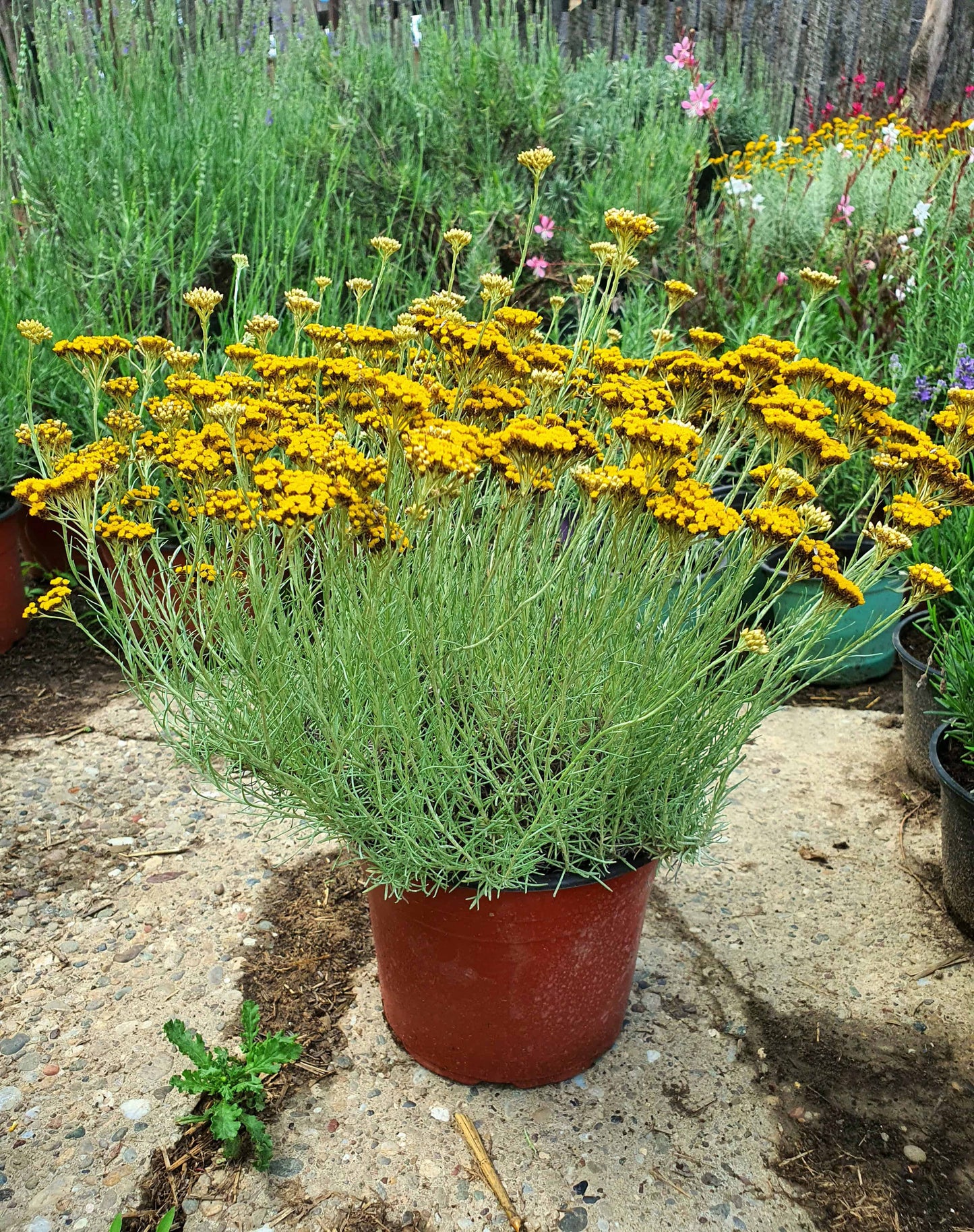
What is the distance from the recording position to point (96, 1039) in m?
2.07

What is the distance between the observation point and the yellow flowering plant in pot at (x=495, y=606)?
4.84ft

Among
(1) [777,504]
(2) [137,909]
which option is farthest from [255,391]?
(2) [137,909]

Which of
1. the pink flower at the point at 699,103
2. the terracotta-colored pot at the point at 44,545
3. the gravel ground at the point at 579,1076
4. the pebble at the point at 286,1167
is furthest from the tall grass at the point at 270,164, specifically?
the pebble at the point at 286,1167

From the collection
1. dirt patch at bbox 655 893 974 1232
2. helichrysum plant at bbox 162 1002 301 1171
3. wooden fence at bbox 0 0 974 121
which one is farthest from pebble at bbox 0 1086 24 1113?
wooden fence at bbox 0 0 974 121

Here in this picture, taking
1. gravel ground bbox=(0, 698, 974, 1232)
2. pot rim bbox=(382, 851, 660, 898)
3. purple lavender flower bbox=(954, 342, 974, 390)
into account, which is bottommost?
gravel ground bbox=(0, 698, 974, 1232)

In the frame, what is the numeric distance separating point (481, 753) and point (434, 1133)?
0.69 metres

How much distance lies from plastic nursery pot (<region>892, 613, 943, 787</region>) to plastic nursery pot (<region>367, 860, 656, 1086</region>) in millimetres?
1337

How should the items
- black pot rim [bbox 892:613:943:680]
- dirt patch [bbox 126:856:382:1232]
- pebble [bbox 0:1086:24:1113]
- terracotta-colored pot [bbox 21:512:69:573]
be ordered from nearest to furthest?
dirt patch [bbox 126:856:382:1232]
pebble [bbox 0:1086:24:1113]
black pot rim [bbox 892:613:943:680]
terracotta-colored pot [bbox 21:512:69:573]

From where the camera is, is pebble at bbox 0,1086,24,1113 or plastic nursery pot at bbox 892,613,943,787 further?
plastic nursery pot at bbox 892,613,943,787

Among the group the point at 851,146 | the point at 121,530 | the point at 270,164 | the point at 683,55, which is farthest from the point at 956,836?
the point at 851,146

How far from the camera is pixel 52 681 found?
3.42 metres

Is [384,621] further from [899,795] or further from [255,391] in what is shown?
[899,795]

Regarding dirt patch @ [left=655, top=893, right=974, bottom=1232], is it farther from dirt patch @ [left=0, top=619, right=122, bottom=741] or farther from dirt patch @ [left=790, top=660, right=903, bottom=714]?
dirt patch @ [left=0, top=619, right=122, bottom=741]

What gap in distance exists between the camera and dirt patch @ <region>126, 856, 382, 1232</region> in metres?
1.74
